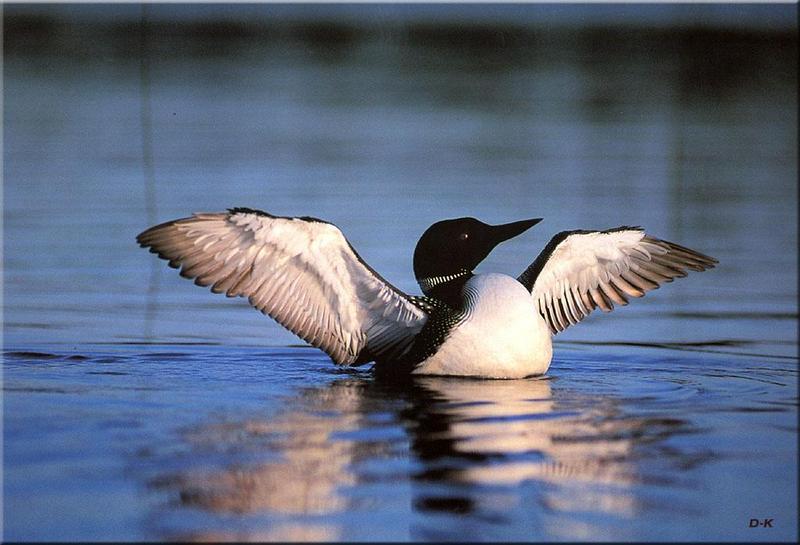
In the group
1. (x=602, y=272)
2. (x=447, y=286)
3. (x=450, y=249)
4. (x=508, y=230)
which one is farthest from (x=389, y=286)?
(x=602, y=272)

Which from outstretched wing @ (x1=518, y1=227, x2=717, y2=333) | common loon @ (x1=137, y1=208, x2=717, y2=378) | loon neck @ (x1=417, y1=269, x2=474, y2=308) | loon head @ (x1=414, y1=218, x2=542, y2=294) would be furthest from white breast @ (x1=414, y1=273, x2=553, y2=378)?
outstretched wing @ (x1=518, y1=227, x2=717, y2=333)

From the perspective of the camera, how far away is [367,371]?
6945 millimetres

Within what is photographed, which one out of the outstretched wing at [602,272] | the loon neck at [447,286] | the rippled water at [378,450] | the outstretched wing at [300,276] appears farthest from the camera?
the outstretched wing at [602,272]

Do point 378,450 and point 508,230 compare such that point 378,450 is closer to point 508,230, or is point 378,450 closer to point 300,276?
point 300,276

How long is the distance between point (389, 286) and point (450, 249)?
51 cm

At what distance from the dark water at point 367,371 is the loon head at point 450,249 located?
641 mm

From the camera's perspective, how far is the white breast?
6.44 m

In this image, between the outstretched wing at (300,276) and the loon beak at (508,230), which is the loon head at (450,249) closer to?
the loon beak at (508,230)

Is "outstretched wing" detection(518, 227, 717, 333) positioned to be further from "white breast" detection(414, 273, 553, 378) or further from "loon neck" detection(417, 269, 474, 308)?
"white breast" detection(414, 273, 553, 378)

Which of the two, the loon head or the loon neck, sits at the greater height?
the loon head

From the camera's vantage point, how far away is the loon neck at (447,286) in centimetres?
674

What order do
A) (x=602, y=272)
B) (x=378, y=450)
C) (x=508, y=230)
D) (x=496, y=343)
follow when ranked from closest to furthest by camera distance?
(x=378, y=450), (x=496, y=343), (x=508, y=230), (x=602, y=272)

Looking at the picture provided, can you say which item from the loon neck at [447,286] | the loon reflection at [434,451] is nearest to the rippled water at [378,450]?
the loon reflection at [434,451]

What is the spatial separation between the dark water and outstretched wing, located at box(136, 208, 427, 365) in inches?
8.3
